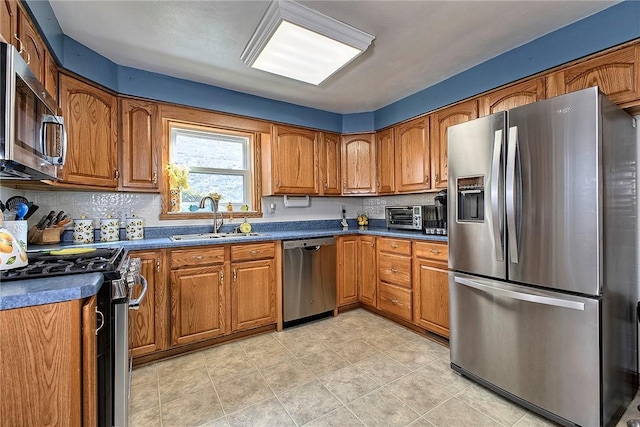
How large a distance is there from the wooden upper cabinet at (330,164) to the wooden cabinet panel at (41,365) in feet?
9.52

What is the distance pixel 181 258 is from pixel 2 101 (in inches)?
63.4

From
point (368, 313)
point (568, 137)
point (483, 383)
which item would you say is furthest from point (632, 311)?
point (368, 313)

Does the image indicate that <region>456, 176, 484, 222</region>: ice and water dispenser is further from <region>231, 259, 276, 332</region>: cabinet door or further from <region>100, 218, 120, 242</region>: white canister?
<region>100, 218, 120, 242</region>: white canister

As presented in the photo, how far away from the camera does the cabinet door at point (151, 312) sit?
2.25 m

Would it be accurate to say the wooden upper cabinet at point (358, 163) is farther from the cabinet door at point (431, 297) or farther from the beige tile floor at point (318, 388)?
the beige tile floor at point (318, 388)

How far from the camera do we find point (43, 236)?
86.9 inches

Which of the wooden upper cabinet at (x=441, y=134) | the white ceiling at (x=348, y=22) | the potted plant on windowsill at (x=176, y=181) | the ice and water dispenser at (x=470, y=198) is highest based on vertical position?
the white ceiling at (x=348, y=22)

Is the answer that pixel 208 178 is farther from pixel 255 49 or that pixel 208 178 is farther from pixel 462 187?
pixel 462 187

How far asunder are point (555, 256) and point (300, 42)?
81.0 inches

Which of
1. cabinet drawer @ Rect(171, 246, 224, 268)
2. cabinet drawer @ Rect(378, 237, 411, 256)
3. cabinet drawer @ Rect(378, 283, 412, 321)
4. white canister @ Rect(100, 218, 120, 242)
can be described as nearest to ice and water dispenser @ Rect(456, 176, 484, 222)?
cabinet drawer @ Rect(378, 237, 411, 256)

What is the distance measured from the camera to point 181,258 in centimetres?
241

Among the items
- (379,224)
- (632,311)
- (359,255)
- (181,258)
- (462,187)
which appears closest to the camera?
(632,311)

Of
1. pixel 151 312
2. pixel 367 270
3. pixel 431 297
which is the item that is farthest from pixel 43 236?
pixel 431 297

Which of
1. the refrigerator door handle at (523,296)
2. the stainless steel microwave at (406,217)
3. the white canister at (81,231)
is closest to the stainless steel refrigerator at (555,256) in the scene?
the refrigerator door handle at (523,296)
